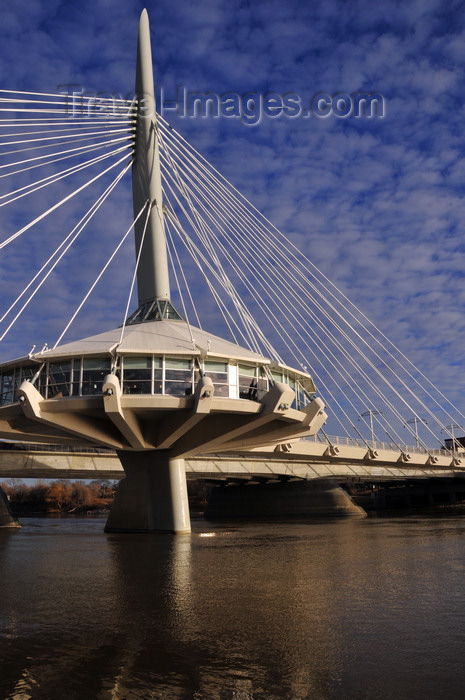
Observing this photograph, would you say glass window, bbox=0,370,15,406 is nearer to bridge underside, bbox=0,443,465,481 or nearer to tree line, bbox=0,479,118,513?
bridge underside, bbox=0,443,465,481

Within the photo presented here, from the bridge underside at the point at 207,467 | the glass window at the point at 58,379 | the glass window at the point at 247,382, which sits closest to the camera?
the glass window at the point at 58,379

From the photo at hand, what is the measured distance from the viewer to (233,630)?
10.1 metres

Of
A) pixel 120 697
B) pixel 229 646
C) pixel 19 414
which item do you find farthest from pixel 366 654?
pixel 19 414

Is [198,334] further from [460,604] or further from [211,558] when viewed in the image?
[460,604]

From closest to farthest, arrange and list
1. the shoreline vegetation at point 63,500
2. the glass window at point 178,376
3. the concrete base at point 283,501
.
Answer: the glass window at point 178,376
the concrete base at point 283,501
the shoreline vegetation at point 63,500

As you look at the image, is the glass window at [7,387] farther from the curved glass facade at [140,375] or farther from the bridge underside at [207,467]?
the bridge underside at [207,467]

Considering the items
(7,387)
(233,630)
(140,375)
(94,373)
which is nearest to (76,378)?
(94,373)

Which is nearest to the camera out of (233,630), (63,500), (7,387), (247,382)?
(233,630)

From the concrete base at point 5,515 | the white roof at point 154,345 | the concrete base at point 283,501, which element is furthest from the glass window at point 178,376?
the concrete base at point 283,501

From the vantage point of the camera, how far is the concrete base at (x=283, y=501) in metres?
69.1

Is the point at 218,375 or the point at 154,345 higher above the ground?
the point at 154,345

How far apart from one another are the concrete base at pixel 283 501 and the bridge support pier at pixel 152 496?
36.8 meters

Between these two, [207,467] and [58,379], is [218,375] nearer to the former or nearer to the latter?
[58,379]

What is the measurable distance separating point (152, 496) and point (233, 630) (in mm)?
26291
